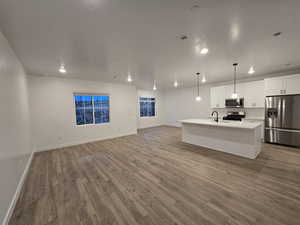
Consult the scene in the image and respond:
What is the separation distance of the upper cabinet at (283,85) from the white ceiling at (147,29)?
4.09 ft

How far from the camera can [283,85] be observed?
4309 mm

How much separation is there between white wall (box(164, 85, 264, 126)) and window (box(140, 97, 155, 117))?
1190 mm

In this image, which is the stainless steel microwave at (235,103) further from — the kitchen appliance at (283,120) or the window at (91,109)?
the window at (91,109)

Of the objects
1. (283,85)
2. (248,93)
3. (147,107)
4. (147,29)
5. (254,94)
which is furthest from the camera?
(147,107)

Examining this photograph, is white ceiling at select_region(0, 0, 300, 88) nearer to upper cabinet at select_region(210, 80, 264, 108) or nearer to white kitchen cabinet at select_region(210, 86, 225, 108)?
upper cabinet at select_region(210, 80, 264, 108)

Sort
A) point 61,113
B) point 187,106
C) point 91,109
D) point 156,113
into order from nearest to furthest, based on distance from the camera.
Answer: point 61,113 → point 91,109 → point 187,106 → point 156,113

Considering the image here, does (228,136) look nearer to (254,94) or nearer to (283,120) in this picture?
(283,120)

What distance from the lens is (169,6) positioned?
1539 millimetres

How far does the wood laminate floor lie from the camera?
168 centimetres

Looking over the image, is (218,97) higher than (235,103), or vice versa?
(218,97)

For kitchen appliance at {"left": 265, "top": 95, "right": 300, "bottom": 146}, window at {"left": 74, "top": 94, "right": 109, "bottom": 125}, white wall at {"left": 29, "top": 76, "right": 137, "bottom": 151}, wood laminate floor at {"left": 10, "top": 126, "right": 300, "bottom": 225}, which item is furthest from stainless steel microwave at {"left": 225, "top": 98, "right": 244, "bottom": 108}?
window at {"left": 74, "top": 94, "right": 109, "bottom": 125}

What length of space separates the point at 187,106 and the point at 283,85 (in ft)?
14.9

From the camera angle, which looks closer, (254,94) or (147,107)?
(254,94)

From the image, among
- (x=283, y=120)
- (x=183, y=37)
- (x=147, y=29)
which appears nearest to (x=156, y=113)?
(x=283, y=120)
